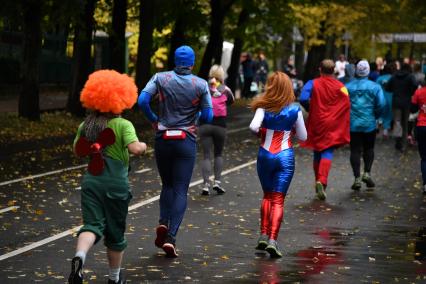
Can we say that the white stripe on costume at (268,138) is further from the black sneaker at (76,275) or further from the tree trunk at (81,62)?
the tree trunk at (81,62)

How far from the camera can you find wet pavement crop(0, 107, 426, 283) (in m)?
10.3

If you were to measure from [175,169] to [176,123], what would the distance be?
41 cm

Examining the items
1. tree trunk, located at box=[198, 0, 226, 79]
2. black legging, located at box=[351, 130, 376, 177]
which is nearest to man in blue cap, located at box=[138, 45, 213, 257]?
black legging, located at box=[351, 130, 376, 177]

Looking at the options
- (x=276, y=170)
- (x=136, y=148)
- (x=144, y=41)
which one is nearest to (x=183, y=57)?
(x=276, y=170)

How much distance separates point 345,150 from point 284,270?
1557cm

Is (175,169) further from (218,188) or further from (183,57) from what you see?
(218,188)

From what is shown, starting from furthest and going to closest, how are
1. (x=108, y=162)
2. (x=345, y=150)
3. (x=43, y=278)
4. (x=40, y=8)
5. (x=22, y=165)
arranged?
(x=40, y=8) → (x=345, y=150) → (x=22, y=165) → (x=43, y=278) → (x=108, y=162)

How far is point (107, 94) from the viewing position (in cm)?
912

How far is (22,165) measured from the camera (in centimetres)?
2086

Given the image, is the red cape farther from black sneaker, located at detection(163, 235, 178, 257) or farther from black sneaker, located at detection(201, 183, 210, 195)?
black sneaker, located at detection(163, 235, 178, 257)

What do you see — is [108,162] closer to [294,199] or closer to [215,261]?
Result: [215,261]

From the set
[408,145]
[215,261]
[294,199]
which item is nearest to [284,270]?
[215,261]

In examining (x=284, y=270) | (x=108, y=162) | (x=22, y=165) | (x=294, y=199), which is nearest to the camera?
(x=108, y=162)

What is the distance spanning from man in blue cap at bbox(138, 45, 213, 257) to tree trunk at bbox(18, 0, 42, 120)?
16.2 m
